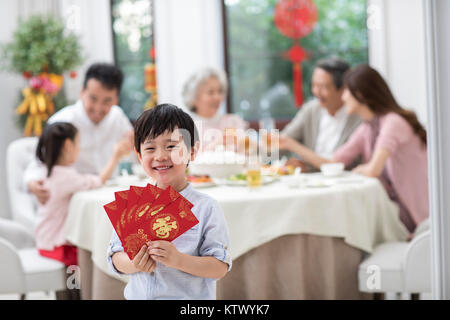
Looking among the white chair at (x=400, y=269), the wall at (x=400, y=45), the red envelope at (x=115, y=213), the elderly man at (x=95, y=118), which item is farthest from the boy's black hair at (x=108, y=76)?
the wall at (x=400, y=45)

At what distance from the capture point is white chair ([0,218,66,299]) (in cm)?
243

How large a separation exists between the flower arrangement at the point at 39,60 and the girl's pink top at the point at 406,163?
2.45 metres

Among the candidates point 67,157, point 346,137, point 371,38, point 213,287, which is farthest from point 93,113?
point 371,38

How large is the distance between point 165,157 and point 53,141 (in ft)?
4.70

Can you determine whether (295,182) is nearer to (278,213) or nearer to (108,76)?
(278,213)

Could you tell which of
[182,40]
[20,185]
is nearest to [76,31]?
[182,40]

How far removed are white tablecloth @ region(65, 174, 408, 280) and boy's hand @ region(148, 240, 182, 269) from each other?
0.86 m

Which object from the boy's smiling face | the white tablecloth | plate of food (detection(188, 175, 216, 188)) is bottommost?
the white tablecloth

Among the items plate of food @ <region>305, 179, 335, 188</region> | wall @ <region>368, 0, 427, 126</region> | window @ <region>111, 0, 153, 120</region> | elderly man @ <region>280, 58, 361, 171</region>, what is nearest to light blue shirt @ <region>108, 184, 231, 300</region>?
plate of food @ <region>305, 179, 335, 188</region>

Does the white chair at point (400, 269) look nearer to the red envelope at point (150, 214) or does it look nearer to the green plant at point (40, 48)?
the red envelope at point (150, 214)

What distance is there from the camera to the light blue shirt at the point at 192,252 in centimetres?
142

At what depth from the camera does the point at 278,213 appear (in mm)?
2434

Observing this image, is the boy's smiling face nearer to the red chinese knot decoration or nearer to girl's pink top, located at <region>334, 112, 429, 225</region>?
girl's pink top, located at <region>334, 112, 429, 225</region>
